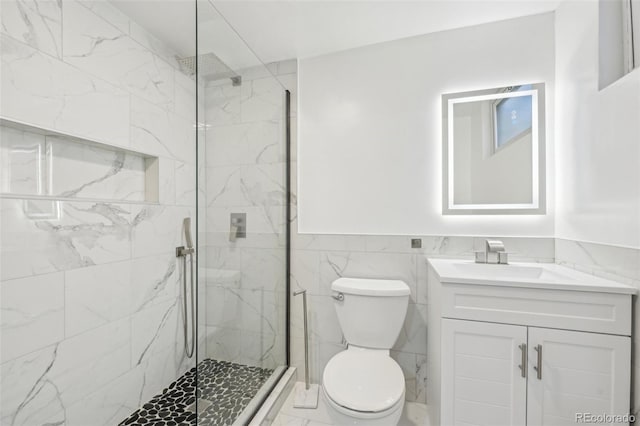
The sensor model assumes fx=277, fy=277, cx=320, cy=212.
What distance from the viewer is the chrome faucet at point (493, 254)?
61.2 inches

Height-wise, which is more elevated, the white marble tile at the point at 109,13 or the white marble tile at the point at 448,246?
the white marble tile at the point at 109,13

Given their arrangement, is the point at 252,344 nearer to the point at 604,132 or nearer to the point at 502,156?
the point at 502,156

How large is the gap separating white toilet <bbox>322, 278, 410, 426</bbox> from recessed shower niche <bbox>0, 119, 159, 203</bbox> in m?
1.45

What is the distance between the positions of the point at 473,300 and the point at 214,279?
1139 millimetres

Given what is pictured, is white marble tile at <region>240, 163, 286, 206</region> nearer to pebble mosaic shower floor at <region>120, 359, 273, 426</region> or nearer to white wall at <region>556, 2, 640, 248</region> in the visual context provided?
pebble mosaic shower floor at <region>120, 359, 273, 426</region>

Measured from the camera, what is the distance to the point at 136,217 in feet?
5.68

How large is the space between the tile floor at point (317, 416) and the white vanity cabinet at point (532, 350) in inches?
18.4

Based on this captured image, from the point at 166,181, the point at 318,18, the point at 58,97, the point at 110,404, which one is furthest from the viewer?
the point at 166,181

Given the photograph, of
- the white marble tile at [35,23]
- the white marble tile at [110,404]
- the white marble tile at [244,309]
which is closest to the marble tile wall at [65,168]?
the white marble tile at [35,23]

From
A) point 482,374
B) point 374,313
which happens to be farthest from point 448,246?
point 482,374

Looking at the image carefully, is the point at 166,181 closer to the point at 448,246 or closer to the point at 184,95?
the point at 184,95

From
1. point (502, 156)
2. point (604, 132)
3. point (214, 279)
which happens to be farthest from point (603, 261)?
point (214, 279)

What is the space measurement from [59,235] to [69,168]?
34 cm

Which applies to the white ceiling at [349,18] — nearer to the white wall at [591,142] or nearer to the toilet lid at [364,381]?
the white wall at [591,142]
